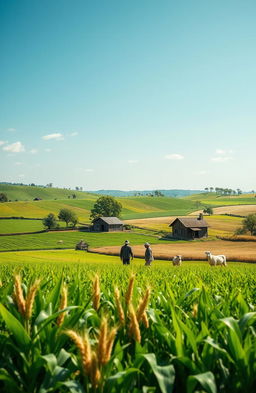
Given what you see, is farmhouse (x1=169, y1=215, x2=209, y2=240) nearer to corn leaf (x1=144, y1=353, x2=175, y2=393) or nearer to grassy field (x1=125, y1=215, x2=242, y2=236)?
grassy field (x1=125, y1=215, x2=242, y2=236)

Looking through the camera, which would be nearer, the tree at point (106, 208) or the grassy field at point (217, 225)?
the grassy field at point (217, 225)

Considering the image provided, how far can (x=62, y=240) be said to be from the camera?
104m

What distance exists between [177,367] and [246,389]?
1.92ft

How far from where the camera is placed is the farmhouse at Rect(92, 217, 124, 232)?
425 feet

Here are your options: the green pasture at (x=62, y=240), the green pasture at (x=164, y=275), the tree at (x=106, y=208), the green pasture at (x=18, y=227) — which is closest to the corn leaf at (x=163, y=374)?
the green pasture at (x=164, y=275)

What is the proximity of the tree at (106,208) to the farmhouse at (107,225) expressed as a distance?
12904 mm

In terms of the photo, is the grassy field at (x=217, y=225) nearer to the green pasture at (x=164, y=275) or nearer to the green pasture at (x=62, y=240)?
the green pasture at (x=62, y=240)

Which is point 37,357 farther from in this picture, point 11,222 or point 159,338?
point 11,222

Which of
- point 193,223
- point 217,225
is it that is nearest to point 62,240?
point 193,223

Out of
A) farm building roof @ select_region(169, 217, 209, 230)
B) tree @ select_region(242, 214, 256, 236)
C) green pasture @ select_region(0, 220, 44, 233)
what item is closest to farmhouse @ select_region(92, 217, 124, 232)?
green pasture @ select_region(0, 220, 44, 233)

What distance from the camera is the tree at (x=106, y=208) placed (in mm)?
146375

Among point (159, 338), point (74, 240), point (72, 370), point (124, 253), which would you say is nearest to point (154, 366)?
point (72, 370)

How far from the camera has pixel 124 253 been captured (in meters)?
26.1

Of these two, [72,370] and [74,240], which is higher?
[72,370]
